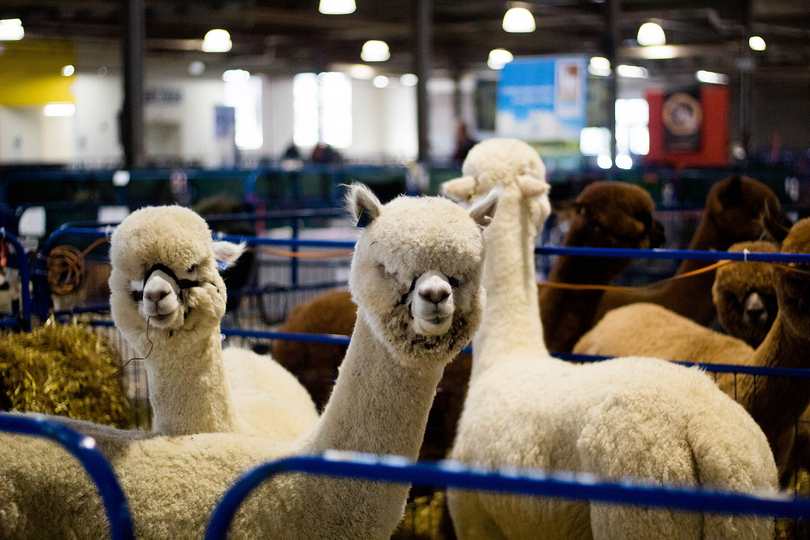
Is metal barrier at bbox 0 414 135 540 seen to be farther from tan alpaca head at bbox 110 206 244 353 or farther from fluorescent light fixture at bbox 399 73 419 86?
fluorescent light fixture at bbox 399 73 419 86

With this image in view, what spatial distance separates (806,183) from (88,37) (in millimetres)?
→ 16855

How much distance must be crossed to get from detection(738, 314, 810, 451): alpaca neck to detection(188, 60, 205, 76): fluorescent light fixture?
2461cm

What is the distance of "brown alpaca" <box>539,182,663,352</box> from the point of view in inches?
163

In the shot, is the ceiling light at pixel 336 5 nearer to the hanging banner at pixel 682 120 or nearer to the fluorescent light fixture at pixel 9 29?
the fluorescent light fixture at pixel 9 29

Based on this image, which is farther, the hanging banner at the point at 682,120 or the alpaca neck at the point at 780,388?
the hanging banner at the point at 682,120

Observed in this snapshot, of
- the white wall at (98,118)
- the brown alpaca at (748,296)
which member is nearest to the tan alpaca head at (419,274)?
the brown alpaca at (748,296)

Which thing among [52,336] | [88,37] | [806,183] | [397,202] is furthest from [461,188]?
[88,37]

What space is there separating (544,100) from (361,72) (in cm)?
1890

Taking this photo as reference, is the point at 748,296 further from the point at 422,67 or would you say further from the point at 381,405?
the point at 422,67

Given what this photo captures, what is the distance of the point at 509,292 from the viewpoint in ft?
9.89

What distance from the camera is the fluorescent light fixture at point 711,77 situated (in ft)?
111

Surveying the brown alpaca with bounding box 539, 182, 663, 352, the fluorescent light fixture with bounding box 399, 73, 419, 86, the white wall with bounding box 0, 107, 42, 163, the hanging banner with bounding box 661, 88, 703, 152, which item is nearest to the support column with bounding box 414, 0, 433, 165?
the white wall with bounding box 0, 107, 42, 163

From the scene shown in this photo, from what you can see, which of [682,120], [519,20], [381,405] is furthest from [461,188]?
[682,120]

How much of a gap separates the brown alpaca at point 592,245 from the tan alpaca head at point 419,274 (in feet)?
7.64
